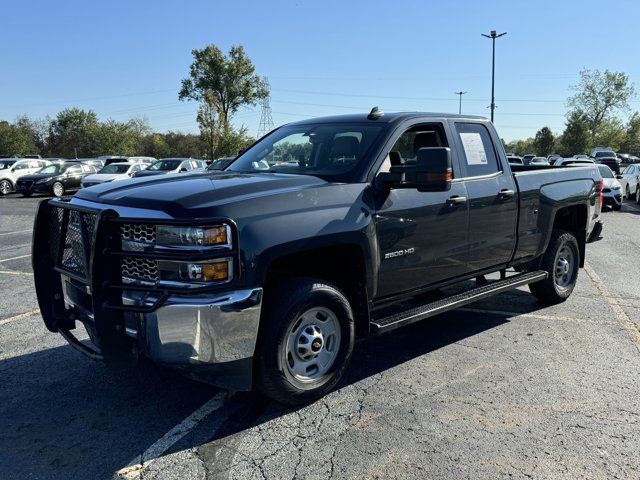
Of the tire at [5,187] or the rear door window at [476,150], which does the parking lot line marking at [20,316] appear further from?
the tire at [5,187]

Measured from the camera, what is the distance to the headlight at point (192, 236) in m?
3.08

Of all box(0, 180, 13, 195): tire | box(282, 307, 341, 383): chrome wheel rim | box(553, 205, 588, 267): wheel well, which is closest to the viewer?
box(282, 307, 341, 383): chrome wheel rim

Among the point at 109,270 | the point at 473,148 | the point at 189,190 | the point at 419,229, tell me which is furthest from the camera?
the point at 473,148

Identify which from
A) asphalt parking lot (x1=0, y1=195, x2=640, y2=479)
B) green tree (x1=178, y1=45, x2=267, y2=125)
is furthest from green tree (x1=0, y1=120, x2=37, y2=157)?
asphalt parking lot (x1=0, y1=195, x2=640, y2=479)

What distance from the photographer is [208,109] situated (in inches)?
1881

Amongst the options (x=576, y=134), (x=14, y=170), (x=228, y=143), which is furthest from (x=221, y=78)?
(x=576, y=134)

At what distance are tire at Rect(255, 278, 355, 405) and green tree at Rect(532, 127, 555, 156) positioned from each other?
80.6 meters

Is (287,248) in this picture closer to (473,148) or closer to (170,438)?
(170,438)

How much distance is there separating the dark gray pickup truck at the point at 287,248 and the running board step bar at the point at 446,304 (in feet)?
0.08

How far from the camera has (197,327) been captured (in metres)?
3.04

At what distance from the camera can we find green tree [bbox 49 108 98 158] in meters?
70.3

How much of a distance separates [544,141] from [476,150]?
8039cm

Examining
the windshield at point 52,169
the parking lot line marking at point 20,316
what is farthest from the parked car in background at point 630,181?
the windshield at point 52,169

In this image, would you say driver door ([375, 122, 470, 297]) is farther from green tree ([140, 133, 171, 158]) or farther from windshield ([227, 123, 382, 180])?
green tree ([140, 133, 171, 158])
